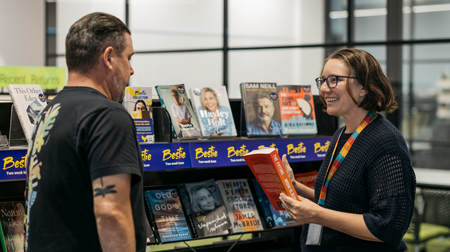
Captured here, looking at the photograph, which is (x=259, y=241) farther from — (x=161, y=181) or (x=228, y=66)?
(x=228, y=66)

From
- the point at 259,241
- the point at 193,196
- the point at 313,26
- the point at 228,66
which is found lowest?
the point at 259,241

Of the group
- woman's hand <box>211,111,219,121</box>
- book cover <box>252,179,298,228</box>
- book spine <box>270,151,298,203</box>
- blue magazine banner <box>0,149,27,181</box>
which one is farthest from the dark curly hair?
blue magazine banner <box>0,149,27,181</box>

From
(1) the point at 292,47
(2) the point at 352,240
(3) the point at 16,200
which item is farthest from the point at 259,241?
(1) the point at 292,47

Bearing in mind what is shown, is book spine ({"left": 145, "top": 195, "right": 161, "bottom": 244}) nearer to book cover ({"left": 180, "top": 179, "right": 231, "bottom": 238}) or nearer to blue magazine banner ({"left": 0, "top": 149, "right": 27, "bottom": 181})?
book cover ({"left": 180, "top": 179, "right": 231, "bottom": 238})

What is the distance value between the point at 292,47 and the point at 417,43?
154 centimetres

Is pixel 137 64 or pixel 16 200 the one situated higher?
pixel 137 64

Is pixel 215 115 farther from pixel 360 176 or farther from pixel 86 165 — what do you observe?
pixel 86 165

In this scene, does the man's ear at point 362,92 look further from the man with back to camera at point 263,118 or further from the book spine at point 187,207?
the book spine at point 187,207

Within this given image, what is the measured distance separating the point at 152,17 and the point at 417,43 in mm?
3809

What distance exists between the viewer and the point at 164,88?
2287 mm

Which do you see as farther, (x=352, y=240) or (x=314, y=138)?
(x=314, y=138)

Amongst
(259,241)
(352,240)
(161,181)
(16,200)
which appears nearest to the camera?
(352,240)

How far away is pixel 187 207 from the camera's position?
2.43 m

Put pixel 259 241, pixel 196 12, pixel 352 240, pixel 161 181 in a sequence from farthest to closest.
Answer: pixel 196 12, pixel 259 241, pixel 161 181, pixel 352 240
